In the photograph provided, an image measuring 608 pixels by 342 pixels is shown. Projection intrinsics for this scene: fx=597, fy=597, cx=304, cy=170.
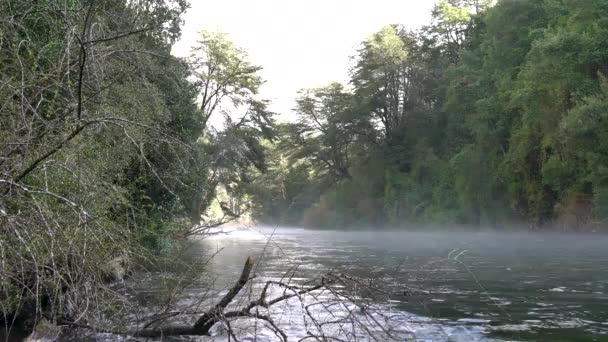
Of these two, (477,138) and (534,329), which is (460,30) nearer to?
(477,138)

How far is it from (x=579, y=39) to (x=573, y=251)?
10801 mm

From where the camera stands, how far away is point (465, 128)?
124 feet

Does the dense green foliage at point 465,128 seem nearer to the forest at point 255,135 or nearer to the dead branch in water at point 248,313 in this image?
the forest at point 255,135

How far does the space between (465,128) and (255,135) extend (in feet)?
44.1

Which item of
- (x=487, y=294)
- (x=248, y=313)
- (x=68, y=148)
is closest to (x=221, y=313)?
(x=248, y=313)

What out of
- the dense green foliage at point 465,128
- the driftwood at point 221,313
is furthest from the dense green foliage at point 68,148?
the dense green foliage at point 465,128

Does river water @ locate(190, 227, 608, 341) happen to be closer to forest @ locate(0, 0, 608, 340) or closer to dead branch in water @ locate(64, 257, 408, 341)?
dead branch in water @ locate(64, 257, 408, 341)

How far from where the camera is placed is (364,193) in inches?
1950

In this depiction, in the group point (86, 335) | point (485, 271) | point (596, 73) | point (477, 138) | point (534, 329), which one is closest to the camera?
point (86, 335)

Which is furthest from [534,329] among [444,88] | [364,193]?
[364,193]

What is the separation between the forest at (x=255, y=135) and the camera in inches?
165

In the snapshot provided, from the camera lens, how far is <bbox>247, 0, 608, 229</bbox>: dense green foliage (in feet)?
81.5

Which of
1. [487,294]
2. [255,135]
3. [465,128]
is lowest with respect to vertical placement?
[487,294]

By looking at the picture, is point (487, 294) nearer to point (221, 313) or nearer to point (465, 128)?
point (221, 313)
